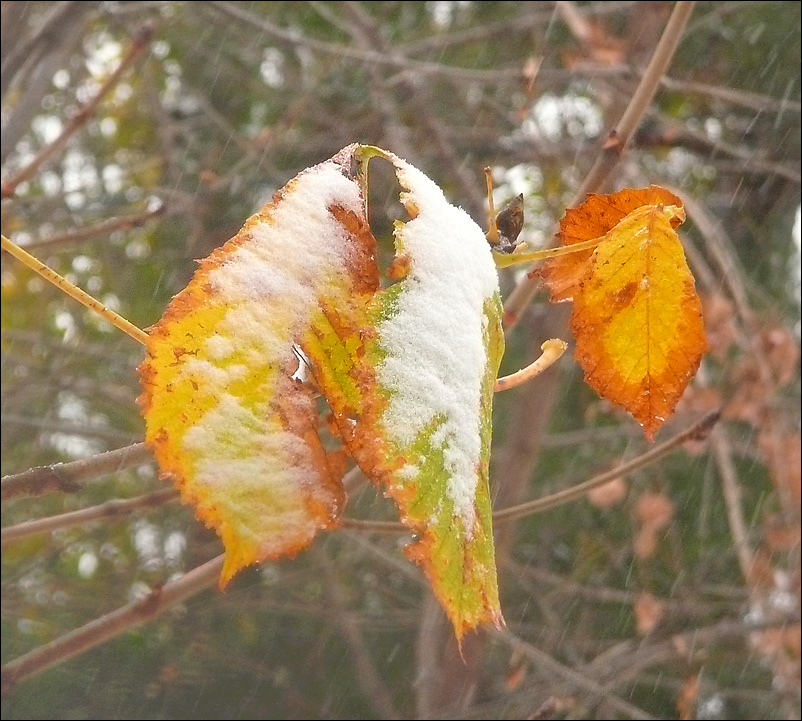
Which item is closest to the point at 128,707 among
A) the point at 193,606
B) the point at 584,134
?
the point at 193,606

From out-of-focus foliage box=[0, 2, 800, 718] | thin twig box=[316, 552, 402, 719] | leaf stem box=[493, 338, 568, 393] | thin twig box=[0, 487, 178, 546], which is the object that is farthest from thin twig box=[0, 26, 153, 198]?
thin twig box=[316, 552, 402, 719]

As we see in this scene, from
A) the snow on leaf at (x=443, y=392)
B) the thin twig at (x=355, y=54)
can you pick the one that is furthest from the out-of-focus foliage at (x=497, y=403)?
the snow on leaf at (x=443, y=392)

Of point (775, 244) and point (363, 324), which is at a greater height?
point (363, 324)

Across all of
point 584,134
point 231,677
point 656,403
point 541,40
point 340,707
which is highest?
point 656,403

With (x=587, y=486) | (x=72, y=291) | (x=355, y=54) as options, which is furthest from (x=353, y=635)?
(x=72, y=291)

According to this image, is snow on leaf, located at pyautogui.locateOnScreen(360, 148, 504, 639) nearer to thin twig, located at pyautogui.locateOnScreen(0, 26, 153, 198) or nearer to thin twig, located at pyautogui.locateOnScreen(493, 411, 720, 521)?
thin twig, located at pyautogui.locateOnScreen(493, 411, 720, 521)

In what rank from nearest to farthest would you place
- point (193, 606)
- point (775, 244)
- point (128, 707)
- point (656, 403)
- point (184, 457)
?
A: 1. point (184, 457)
2. point (656, 403)
3. point (128, 707)
4. point (193, 606)
5. point (775, 244)

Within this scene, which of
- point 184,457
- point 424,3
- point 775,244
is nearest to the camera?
point 184,457

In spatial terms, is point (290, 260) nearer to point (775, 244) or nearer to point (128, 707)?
point (128, 707)
